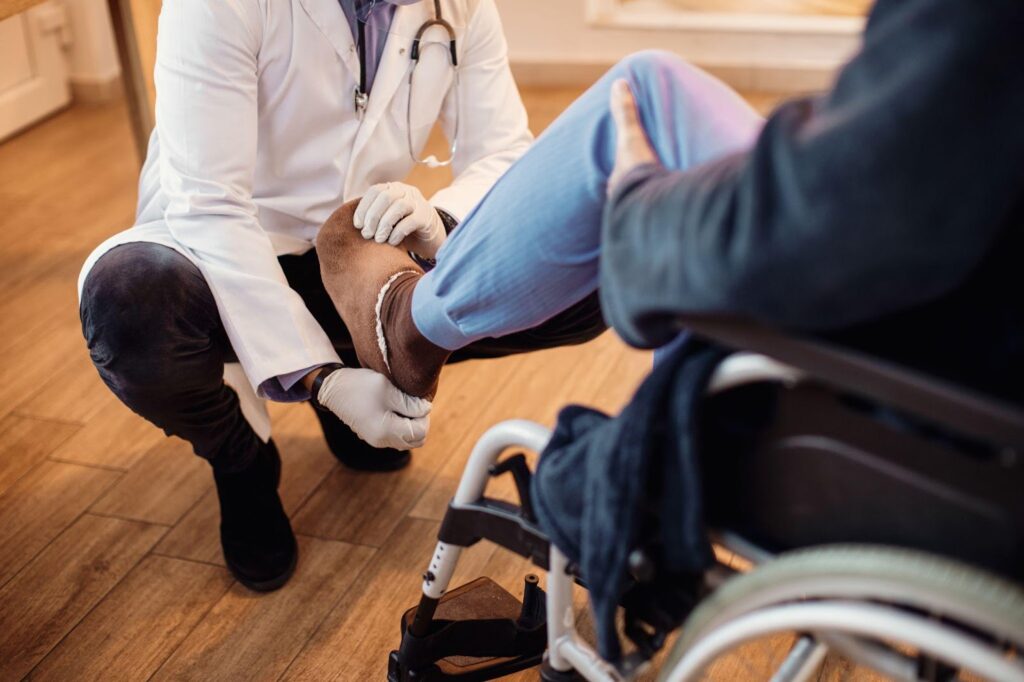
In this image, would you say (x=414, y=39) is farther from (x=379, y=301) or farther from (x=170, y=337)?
(x=170, y=337)

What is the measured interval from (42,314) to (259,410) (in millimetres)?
824

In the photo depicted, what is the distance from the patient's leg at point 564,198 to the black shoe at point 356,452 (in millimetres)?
562

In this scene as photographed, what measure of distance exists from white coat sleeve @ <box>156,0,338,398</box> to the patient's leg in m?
0.27

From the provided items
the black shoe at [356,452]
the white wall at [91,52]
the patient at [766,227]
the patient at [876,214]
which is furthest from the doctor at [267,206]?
the white wall at [91,52]

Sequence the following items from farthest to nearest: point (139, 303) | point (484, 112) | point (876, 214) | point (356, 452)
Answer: point (356, 452)
point (484, 112)
point (139, 303)
point (876, 214)

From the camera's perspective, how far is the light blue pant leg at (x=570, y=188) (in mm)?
939

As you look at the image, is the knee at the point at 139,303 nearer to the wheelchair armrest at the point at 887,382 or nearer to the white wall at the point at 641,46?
the wheelchair armrest at the point at 887,382

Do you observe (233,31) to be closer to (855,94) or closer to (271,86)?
(271,86)

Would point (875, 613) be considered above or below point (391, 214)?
above

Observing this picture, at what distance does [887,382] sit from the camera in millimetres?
653

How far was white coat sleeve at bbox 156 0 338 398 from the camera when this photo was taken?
4.28 feet

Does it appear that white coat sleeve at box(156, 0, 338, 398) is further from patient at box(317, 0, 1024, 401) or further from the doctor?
patient at box(317, 0, 1024, 401)

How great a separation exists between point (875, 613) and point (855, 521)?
0.26 ft

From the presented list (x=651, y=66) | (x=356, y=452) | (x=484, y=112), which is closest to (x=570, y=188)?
(x=651, y=66)
